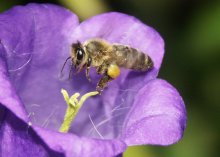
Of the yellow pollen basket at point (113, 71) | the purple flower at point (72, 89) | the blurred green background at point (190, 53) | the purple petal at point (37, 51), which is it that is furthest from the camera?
the blurred green background at point (190, 53)

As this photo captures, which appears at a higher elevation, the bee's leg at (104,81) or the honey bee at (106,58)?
the honey bee at (106,58)

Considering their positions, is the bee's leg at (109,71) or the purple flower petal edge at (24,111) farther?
the bee's leg at (109,71)

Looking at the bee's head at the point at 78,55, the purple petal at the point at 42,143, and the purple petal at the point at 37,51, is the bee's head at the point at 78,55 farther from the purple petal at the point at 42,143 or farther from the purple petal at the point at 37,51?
the purple petal at the point at 42,143

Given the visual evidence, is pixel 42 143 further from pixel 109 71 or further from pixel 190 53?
pixel 190 53

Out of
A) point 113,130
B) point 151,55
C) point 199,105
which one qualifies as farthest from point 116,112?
point 199,105

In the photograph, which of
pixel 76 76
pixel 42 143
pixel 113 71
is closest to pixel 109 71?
pixel 113 71

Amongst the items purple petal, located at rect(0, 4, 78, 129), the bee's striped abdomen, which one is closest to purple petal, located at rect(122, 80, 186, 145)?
the bee's striped abdomen

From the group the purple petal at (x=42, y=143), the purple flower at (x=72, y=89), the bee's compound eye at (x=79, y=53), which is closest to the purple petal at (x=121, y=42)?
the purple flower at (x=72, y=89)
